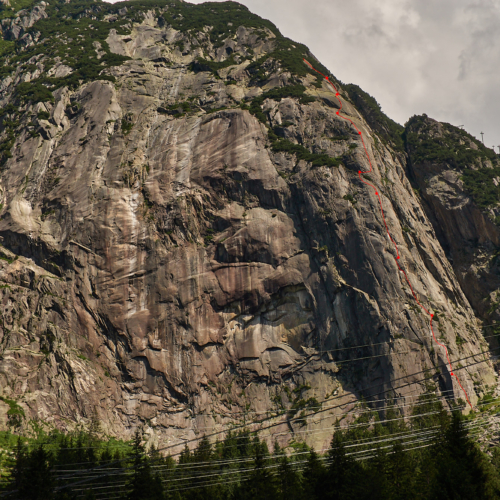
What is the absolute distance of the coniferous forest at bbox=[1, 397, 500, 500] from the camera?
3478 centimetres

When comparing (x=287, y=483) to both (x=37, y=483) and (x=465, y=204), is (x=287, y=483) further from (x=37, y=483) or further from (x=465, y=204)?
(x=465, y=204)

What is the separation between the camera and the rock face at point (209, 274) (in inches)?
2490

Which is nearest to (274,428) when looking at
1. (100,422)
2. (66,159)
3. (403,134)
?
(100,422)

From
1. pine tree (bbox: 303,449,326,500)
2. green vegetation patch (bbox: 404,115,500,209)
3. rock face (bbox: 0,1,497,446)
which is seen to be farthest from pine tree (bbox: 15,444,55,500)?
green vegetation patch (bbox: 404,115,500,209)

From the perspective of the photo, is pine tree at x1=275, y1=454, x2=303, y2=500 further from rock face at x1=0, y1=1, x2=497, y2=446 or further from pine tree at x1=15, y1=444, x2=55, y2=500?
rock face at x1=0, y1=1, x2=497, y2=446

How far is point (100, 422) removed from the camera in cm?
6012

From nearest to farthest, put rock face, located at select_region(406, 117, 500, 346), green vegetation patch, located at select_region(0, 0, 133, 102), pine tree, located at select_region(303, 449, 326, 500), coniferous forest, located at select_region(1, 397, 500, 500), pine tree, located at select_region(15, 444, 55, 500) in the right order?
coniferous forest, located at select_region(1, 397, 500, 500) < pine tree, located at select_region(15, 444, 55, 500) < pine tree, located at select_region(303, 449, 326, 500) < rock face, located at select_region(406, 117, 500, 346) < green vegetation patch, located at select_region(0, 0, 133, 102)

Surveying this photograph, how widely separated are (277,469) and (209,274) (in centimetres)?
3409

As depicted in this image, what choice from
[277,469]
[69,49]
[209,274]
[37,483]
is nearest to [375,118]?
[209,274]

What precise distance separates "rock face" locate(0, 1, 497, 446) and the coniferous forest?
173 inches

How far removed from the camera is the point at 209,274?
7050 cm

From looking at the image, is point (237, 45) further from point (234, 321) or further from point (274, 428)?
point (274, 428)

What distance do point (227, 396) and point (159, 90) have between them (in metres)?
61.3

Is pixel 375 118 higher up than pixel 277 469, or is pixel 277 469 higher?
pixel 375 118
